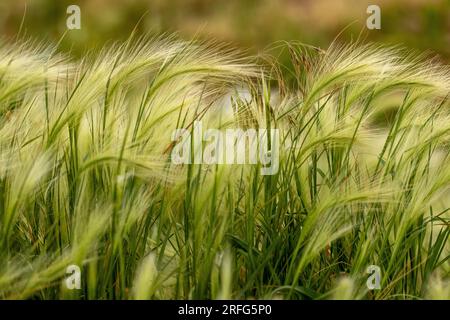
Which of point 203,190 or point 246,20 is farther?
point 246,20

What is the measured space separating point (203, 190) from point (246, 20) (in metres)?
5.50

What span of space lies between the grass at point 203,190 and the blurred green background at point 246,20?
4519 mm

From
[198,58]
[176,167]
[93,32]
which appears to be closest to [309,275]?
[176,167]

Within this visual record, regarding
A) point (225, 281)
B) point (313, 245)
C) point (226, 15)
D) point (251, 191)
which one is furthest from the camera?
point (226, 15)

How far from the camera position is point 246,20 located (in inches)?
309

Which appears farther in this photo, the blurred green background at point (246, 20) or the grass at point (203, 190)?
the blurred green background at point (246, 20)

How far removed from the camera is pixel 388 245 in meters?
2.61

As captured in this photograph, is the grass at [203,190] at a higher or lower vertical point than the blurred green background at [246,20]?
lower

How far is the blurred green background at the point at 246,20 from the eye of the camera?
7531 mm

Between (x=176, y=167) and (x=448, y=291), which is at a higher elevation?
(x=176, y=167)

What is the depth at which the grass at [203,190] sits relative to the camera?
2.39m

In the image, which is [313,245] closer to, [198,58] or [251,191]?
[251,191]

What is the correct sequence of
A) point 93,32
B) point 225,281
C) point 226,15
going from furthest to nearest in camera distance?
1. point 226,15
2. point 93,32
3. point 225,281

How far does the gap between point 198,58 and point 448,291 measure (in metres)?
0.81
